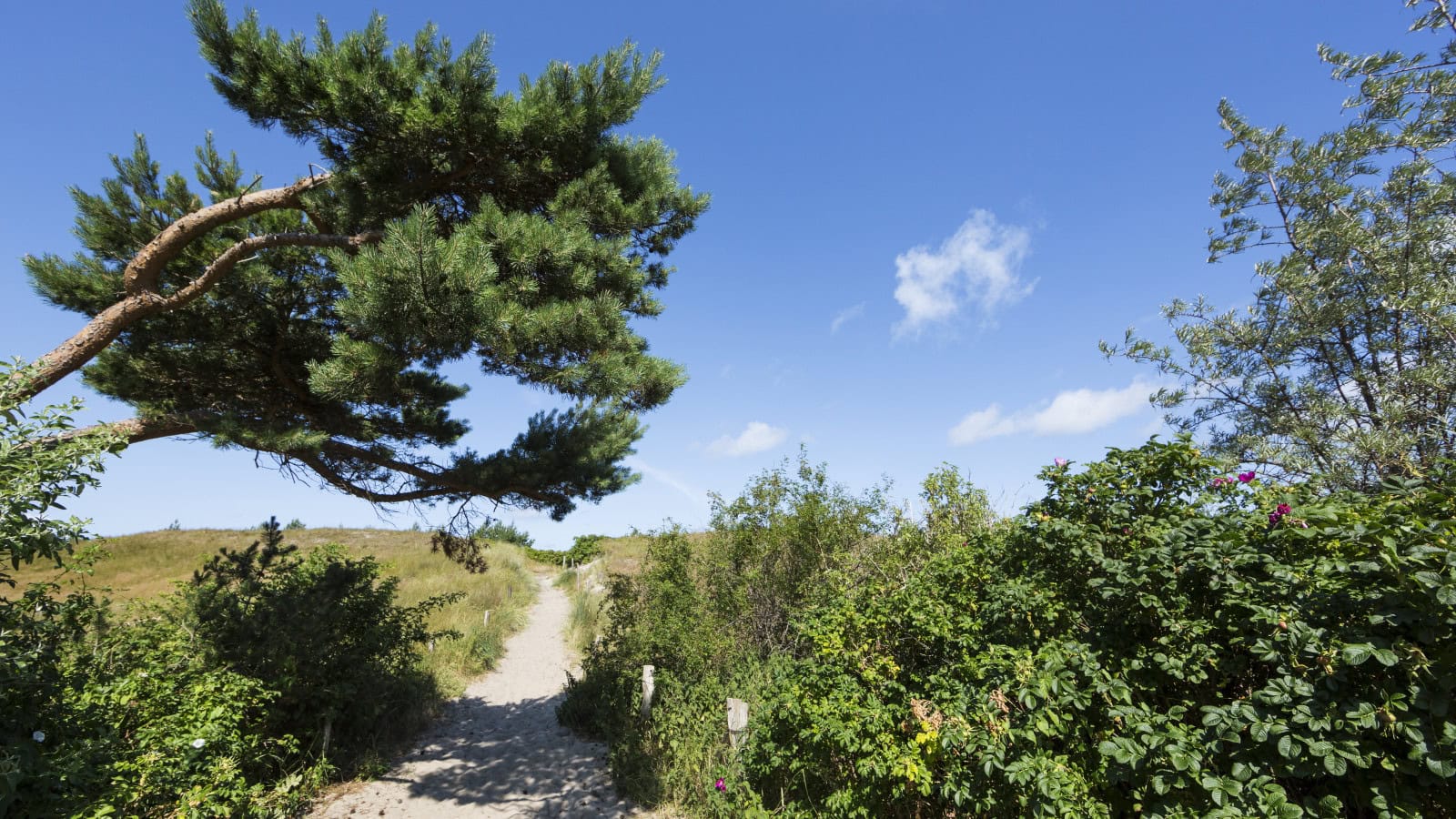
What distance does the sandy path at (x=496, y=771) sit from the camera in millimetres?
5352

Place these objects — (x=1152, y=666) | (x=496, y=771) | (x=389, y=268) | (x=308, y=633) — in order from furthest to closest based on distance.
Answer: (x=496, y=771) < (x=308, y=633) < (x=389, y=268) < (x=1152, y=666)

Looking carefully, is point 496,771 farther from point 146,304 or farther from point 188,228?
point 188,228

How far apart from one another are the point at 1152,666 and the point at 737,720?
3439 millimetres

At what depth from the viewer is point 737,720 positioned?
499 cm

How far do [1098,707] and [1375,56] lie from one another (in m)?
7.43

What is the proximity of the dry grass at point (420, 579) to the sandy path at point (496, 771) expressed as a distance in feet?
4.24

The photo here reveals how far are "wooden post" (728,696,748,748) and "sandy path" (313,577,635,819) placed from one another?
1310 millimetres

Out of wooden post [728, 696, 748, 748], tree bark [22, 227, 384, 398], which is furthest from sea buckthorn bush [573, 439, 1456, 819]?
tree bark [22, 227, 384, 398]

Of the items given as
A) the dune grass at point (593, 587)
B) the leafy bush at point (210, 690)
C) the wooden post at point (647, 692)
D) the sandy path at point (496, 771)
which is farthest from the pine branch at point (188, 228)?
the wooden post at point (647, 692)

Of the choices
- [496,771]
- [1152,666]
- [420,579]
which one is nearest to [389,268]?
[1152,666]

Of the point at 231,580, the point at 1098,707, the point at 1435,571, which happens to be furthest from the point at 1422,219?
the point at 231,580

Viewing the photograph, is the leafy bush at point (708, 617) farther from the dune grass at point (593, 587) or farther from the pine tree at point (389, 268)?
the pine tree at point (389, 268)

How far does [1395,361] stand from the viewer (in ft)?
16.8

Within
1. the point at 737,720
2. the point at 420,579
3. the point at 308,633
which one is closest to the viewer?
the point at 737,720
